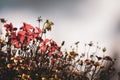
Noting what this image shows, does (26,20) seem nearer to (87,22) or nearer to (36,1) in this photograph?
(36,1)

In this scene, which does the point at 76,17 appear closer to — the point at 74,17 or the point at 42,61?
the point at 74,17

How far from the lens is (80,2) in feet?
11.1

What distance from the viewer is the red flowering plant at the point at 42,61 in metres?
2.68

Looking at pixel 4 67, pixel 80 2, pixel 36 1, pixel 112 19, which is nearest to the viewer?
pixel 4 67

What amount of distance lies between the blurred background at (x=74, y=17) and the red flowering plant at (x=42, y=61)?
0.50 feet

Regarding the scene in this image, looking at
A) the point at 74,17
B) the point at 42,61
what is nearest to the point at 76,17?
the point at 74,17

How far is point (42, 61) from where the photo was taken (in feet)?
9.59

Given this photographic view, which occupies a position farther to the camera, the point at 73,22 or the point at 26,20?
the point at 26,20

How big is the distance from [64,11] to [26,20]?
1.72 feet

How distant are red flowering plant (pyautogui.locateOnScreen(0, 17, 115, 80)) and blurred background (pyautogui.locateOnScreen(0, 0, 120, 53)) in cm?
15

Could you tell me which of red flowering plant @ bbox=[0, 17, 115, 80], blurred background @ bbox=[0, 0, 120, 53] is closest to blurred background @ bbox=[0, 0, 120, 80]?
blurred background @ bbox=[0, 0, 120, 53]

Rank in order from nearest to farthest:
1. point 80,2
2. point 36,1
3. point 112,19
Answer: point 112,19
point 80,2
point 36,1

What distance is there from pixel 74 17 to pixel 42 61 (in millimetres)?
768

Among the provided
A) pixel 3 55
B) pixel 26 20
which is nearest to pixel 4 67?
pixel 3 55
